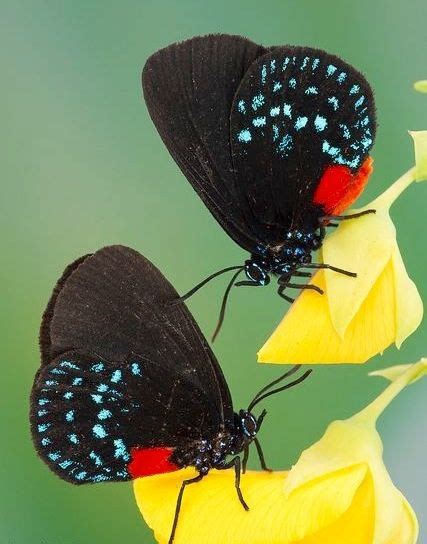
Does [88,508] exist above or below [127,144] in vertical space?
below

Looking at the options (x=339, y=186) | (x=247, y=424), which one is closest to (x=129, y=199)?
(x=247, y=424)

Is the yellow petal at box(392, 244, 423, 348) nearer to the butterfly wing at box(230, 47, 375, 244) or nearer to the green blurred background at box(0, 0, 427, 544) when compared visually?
the butterfly wing at box(230, 47, 375, 244)

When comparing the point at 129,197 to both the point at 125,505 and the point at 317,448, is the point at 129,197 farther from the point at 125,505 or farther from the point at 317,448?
the point at 317,448

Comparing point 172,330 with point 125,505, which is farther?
point 125,505

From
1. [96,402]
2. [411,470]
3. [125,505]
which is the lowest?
[411,470]

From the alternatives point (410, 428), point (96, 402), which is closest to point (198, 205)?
point (410, 428)
